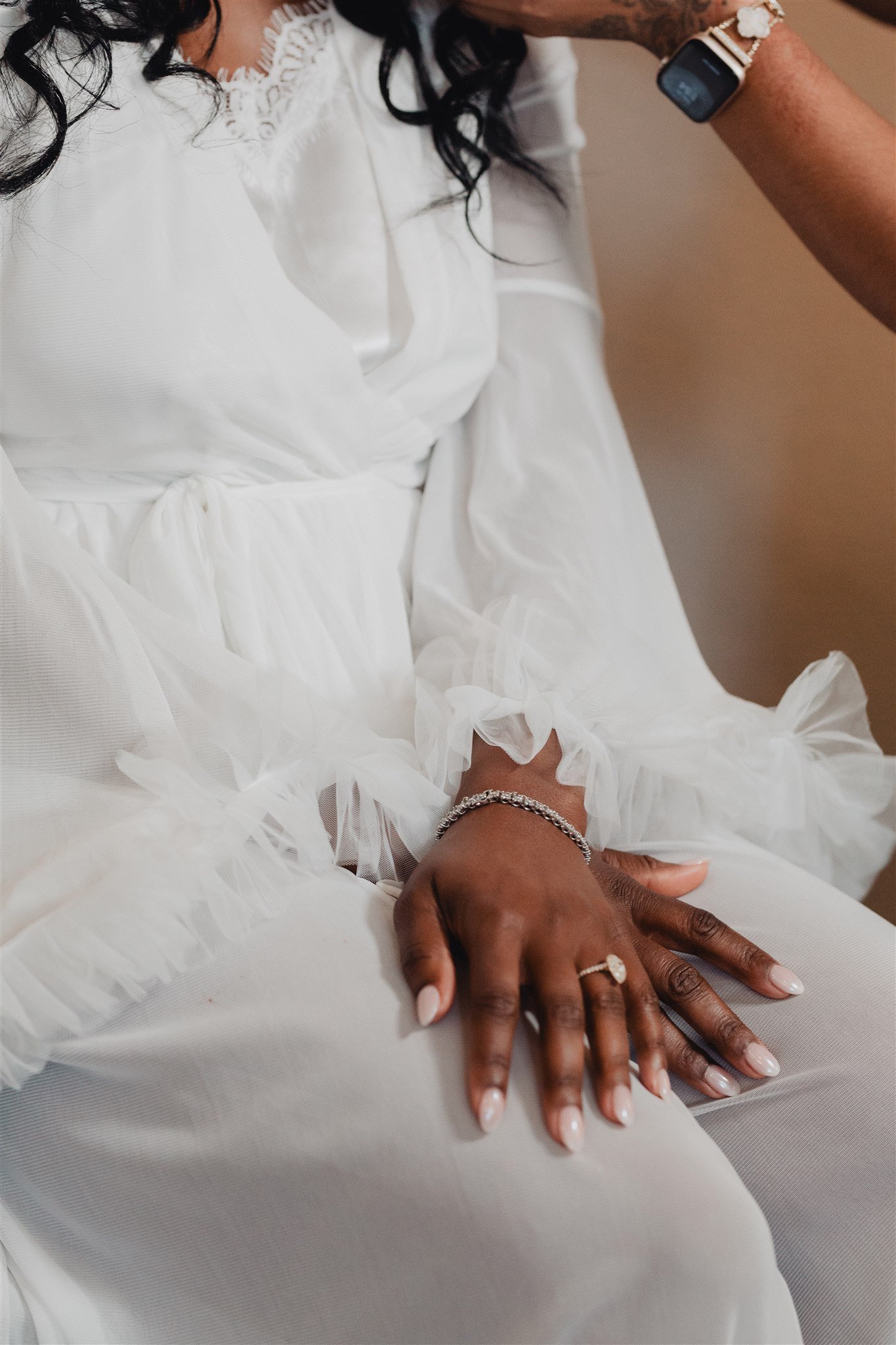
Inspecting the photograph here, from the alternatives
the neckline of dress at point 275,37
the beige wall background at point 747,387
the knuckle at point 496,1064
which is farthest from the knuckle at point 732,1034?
the neckline of dress at point 275,37

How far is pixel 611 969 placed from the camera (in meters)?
0.59

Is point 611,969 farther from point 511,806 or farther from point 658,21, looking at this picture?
point 658,21

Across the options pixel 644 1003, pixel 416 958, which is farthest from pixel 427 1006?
pixel 644 1003

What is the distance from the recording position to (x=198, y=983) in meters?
0.59

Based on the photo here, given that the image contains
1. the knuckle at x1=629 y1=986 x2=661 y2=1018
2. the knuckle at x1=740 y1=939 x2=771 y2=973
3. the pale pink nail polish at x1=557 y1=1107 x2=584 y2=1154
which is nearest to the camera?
the pale pink nail polish at x1=557 y1=1107 x2=584 y2=1154

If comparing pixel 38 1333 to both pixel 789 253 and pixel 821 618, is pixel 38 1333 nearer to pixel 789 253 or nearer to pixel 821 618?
pixel 821 618

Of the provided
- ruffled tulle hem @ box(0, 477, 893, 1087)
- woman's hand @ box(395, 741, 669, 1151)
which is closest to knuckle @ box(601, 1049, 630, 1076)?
woman's hand @ box(395, 741, 669, 1151)

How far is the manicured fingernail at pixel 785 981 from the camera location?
0.71 metres

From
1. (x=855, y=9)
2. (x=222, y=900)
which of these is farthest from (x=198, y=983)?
(x=855, y=9)

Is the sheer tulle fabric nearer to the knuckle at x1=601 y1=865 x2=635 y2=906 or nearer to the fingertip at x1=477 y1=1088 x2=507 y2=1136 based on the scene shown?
the knuckle at x1=601 y1=865 x2=635 y2=906

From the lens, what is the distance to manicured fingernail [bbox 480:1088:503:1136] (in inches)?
20.3

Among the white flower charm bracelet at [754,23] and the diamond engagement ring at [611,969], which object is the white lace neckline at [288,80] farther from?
the diamond engagement ring at [611,969]

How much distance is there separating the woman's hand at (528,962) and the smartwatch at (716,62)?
2.41 ft

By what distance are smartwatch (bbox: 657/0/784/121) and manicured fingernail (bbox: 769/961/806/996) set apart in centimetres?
81
